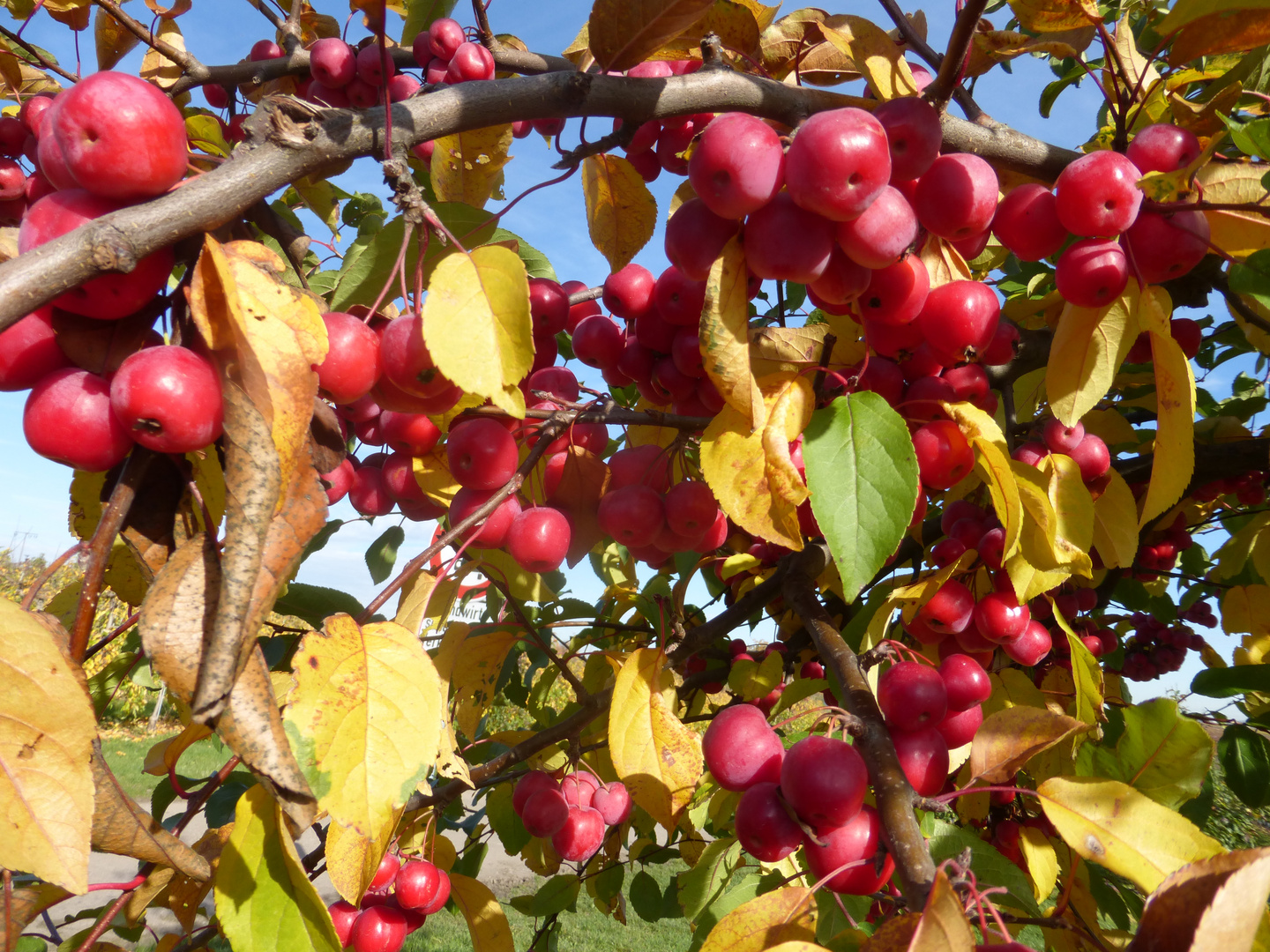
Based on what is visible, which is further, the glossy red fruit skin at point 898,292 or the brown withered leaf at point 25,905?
the glossy red fruit skin at point 898,292

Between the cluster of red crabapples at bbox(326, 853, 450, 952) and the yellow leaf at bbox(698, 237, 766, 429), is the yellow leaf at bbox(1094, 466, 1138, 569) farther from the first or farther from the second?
the cluster of red crabapples at bbox(326, 853, 450, 952)

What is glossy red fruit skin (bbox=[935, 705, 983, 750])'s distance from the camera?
3.98 feet

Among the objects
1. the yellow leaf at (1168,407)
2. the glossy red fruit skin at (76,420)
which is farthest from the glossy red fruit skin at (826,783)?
the glossy red fruit skin at (76,420)

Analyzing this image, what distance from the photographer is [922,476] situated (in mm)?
1148

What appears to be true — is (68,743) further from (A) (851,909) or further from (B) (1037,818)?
(B) (1037,818)

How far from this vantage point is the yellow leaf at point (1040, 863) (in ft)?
4.37

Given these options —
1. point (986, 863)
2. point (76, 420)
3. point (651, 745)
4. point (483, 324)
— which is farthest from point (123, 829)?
point (986, 863)

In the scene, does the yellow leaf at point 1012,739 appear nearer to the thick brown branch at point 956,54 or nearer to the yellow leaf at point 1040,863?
the yellow leaf at point 1040,863

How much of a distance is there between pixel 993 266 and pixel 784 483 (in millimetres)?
1424

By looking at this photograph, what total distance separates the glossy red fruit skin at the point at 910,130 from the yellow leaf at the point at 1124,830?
2.61 ft

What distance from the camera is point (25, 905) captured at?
0.93 m

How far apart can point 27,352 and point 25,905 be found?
74 cm

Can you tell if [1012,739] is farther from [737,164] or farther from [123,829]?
[123,829]

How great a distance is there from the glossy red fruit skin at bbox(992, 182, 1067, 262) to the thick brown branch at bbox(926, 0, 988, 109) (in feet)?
0.63
